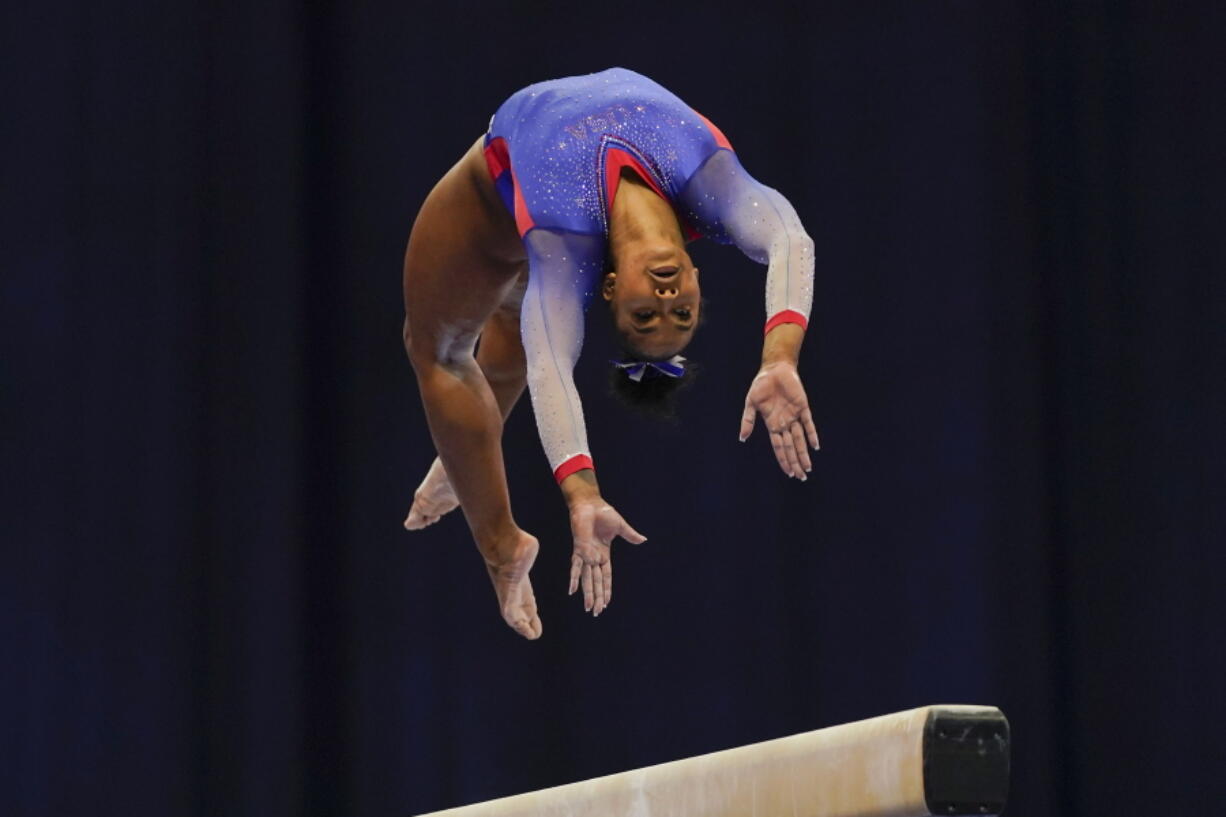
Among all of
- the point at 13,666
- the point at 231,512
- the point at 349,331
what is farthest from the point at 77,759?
the point at 349,331

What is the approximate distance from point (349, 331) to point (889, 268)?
63.7 inches

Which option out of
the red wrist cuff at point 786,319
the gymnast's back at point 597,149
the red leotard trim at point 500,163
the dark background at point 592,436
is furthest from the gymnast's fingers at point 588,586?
the dark background at point 592,436

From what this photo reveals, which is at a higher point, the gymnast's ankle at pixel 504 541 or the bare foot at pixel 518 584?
the gymnast's ankle at pixel 504 541

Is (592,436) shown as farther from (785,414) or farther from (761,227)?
(785,414)

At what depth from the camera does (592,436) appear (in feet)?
18.9

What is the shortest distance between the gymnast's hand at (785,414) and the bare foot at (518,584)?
1.28 m

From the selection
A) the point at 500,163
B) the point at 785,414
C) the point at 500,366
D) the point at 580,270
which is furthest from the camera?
the point at 500,366

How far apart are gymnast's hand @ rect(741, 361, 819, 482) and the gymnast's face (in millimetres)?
247

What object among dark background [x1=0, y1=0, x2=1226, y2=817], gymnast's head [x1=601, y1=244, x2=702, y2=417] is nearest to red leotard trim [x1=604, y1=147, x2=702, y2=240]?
gymnast's head [x1=601, y1=244, x2=702, y2=417]

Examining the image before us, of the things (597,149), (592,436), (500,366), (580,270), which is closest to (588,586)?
(580,270)

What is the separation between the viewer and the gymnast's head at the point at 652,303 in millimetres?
3336

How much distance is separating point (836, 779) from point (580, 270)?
3.47 feet

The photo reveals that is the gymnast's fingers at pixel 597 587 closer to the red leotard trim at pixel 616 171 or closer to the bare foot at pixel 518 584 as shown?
the red leotard trim at pixel 616 171

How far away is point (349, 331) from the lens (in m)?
5.75
